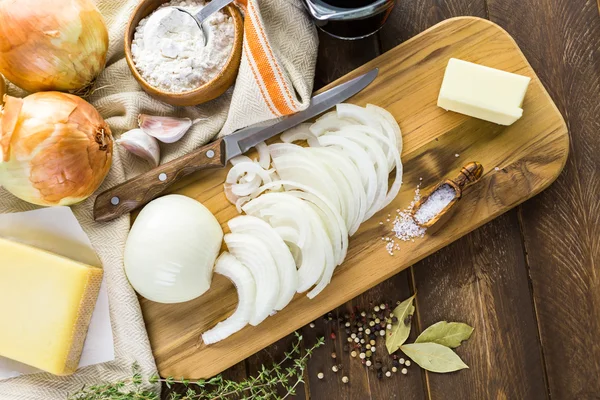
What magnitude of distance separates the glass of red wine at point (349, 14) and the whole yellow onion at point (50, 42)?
508mm

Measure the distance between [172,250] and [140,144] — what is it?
28 cm

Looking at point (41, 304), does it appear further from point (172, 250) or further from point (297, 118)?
point (297, 118)

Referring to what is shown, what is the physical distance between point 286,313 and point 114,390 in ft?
1.45

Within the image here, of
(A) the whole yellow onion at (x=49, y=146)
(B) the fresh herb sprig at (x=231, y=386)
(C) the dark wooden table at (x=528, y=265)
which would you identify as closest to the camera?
(A) the whole yellow onion at (x=49, y=146)

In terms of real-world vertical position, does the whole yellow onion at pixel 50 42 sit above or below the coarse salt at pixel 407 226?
above

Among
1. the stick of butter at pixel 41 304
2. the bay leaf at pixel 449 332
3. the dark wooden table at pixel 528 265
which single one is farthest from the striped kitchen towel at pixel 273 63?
the bay leaf at pixel 449 332

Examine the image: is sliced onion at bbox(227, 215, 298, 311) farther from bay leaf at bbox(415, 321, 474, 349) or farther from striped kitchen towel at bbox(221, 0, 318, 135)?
bay leaf at bbox(415, 321, 474, 349)

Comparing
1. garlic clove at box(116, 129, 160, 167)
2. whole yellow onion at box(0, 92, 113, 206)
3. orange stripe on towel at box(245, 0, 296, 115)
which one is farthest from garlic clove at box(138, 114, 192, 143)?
orange stripe on towel at box(245, 0, 296, 115)

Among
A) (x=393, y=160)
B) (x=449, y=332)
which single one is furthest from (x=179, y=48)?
(x=449, y=332)

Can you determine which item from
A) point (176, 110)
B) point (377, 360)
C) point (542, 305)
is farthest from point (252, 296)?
point (542, 305)

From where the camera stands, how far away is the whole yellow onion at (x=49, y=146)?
1288 mm

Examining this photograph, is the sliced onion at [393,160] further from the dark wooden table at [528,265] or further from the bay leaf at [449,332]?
the bay leaf at [449,332]

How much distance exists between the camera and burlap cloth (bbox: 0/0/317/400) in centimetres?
146

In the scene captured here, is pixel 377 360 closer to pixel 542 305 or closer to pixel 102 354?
pixel 542 305
